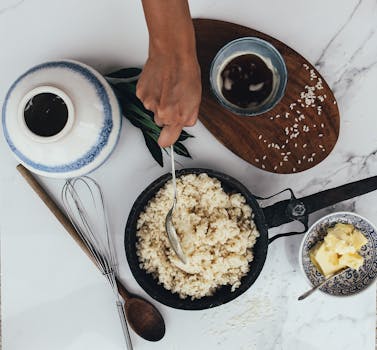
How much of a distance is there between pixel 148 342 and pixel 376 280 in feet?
1.69

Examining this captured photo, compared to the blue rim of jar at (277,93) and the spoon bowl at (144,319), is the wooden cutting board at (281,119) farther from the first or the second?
the spoon bowl at (144,319)

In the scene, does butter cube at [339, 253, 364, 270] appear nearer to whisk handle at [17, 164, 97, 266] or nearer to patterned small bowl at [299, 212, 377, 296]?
patterned small bowl at [299, 212, 377, 296]

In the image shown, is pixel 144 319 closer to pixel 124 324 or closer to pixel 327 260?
pixel 124 324

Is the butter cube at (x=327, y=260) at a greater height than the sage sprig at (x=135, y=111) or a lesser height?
lesser

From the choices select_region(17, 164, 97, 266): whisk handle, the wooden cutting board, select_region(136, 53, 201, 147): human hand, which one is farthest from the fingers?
select_region(17, 164, 97, 266): whisk handle

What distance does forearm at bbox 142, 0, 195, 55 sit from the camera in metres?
0.92

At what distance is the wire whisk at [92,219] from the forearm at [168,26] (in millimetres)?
410

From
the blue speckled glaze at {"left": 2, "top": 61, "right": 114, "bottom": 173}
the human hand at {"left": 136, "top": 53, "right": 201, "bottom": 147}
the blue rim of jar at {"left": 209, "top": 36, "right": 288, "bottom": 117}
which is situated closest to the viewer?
the human hand at {"left": 136, "top": 53, "right": 201, "bottom": 147}

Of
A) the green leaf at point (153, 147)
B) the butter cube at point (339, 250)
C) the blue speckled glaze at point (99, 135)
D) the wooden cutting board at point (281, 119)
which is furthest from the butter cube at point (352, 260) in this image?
the blue speckled glaze at point (99, 135)

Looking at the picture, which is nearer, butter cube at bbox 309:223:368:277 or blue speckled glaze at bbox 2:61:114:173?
blue speckled glaze at bbox 2:61:114:173

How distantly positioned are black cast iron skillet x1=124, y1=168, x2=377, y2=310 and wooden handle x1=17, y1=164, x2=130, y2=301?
103 millimetres

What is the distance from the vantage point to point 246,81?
1168 mm

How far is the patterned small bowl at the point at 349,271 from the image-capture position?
1174 millimetres

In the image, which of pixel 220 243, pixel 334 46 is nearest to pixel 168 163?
pixel 220 243
